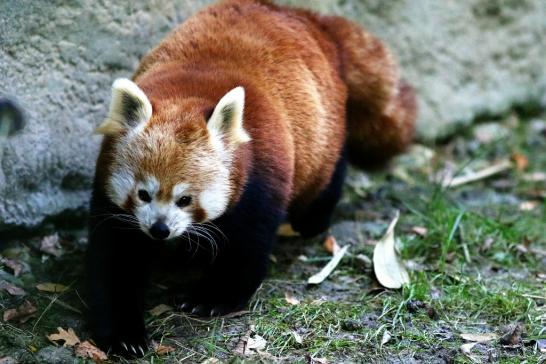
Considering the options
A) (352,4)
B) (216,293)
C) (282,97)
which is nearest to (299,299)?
(216,293)

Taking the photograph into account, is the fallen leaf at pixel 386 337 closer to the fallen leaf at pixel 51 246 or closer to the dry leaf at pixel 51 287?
the dry leaf at pixel 51 287

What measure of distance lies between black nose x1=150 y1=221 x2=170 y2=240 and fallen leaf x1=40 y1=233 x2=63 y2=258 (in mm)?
1093

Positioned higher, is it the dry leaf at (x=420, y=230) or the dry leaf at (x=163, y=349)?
the dry leaf at (x=163, y=349)

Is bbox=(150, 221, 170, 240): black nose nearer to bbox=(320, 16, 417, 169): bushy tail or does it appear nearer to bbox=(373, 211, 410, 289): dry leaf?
bbox=(373, 211, 410, 289): dry leaf

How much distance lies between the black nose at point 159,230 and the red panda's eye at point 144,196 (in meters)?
0.11

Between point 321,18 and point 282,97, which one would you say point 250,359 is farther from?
point 321,18

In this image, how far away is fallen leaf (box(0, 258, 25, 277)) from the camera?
4102mm

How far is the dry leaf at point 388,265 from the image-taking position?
14.2 feet

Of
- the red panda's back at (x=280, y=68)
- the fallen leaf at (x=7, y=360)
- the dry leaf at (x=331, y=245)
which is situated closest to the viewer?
the fallen leaf at (x=7, y=360)

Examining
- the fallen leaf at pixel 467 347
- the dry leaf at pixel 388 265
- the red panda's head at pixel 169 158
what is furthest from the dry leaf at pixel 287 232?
the fallen leaf at pixel 467 347

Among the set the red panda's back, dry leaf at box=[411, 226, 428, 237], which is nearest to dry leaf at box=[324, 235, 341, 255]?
the red panda's back

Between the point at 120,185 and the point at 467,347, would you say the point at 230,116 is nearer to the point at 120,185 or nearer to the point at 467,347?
the point at 120,185

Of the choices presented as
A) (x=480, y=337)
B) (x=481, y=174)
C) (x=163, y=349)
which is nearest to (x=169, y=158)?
(x=163, y=349)

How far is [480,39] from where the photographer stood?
6.47m
